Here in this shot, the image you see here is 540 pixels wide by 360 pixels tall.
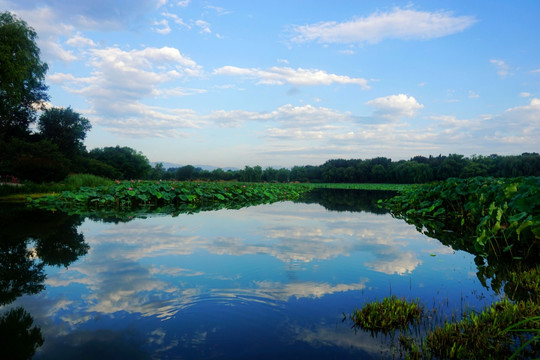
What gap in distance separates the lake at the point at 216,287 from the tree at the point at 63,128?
3647 cm

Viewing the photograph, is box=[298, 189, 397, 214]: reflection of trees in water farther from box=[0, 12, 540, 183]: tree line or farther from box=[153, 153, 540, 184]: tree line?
box=[153, 153, 540, 184]: tree line

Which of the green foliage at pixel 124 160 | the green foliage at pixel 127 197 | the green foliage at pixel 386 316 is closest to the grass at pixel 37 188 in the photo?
the green foliage at pixel 127 197

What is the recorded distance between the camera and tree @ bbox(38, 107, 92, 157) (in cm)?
3816

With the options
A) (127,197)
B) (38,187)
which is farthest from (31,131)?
(127,197)

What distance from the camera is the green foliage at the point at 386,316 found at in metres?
2.72

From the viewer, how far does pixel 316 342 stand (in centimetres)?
248

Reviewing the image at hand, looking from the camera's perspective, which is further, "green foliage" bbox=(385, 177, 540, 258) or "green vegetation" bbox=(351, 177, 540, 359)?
"green foliage" bbox=(385, 177, 540, 258)

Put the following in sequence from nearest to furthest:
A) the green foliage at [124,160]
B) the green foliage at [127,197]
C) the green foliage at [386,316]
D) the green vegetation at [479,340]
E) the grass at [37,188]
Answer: the green vegetation at [479,340], the green foliage at [386,316], the green foliage at [127,197], the grass at [37,188], the green foliage at [124,160]

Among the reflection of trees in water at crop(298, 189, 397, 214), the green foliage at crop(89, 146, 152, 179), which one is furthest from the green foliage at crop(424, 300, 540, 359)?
the green foliage at crop(89, 146, 152, 179)

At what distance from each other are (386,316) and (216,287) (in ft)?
5.97

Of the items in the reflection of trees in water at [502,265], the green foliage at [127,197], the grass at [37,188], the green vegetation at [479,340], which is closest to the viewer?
the green vegetation at [479,340]

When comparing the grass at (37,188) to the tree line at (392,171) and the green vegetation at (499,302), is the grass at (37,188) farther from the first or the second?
the tree line at (392,171)

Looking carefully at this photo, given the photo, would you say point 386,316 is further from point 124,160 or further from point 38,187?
point 124,160

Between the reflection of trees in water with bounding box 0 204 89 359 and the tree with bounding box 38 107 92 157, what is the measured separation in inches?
1340
